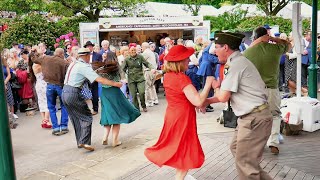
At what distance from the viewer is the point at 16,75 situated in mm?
11172

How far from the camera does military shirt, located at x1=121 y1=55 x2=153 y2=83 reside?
10.1m

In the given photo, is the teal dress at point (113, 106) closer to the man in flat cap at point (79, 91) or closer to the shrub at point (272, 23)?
the man in flat cap at point (79, 91)

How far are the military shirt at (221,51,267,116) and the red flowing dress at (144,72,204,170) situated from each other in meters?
0.67

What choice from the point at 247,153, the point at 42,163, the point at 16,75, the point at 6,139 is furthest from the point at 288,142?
the point at 16,75

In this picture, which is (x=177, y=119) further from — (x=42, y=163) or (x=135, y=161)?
(x=42, y=163)

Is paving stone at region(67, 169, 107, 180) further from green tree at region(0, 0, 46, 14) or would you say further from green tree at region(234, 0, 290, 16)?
green tree at region(234, 0, 290, 16)

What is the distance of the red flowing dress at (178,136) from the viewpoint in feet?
14.7

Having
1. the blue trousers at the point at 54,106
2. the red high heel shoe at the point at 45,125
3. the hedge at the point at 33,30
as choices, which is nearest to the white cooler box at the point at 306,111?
the blue trousers at the point at 54,106

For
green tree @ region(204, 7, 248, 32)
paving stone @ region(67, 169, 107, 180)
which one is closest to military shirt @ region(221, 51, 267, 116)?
paving stone @ region(67, 169, 107, 180)

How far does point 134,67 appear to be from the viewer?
10.1 metres

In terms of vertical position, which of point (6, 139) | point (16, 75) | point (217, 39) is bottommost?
point (16, 75)

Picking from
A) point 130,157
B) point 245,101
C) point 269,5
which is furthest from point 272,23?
point 245,101

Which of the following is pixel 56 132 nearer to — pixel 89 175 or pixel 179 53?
pixel 89 175

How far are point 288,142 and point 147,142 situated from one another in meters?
2.42
